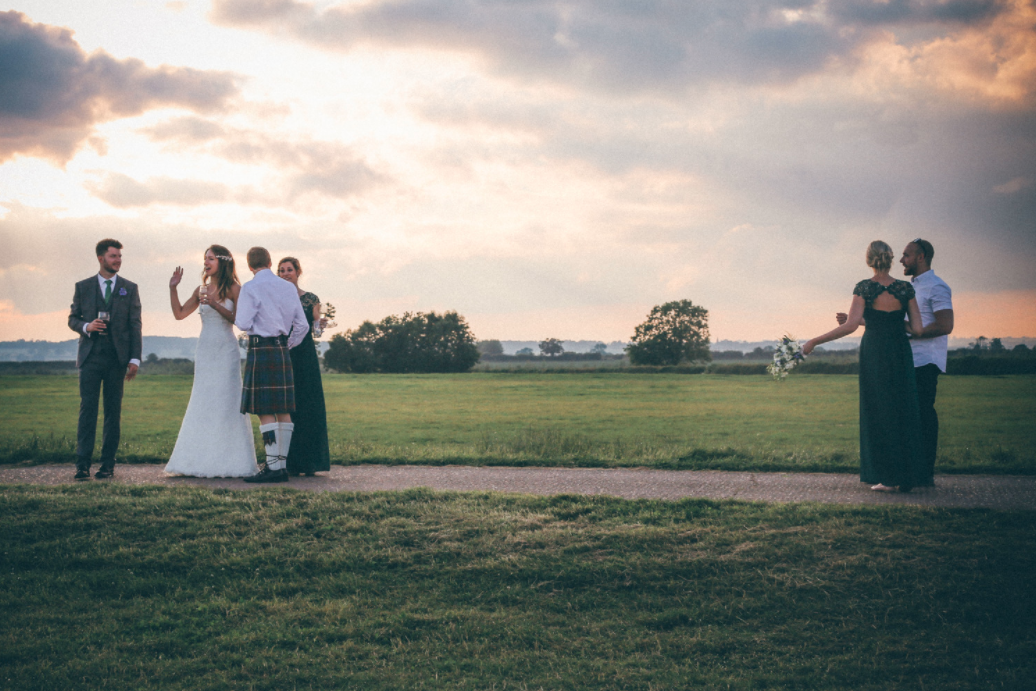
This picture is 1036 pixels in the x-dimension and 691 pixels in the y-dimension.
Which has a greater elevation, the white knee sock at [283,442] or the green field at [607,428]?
the white knee sock at [283,442]

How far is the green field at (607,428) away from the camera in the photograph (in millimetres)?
10758

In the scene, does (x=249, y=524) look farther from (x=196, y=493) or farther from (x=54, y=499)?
(x=54, y=499)

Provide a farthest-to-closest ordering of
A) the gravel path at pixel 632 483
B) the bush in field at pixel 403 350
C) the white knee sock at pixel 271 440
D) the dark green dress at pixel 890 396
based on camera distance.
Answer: the bush in field at pixel 403 350
the white knee sock at pixel 271 440
the dark green dress at pixel 890 396
the gravel path at pixel 632 483

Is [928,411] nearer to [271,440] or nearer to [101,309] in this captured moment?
[271,440]

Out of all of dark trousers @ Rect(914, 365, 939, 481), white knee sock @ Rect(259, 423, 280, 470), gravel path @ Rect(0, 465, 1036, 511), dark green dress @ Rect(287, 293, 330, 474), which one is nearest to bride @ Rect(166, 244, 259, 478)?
gravel path @ Rect(0, 465, 1036, 511)

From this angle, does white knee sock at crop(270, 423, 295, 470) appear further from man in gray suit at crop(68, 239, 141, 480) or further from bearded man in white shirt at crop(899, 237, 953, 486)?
bearded man in white shirt at crop(899, 237, 953, 486)

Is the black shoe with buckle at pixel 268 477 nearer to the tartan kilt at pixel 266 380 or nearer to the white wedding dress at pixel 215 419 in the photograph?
the white wedding dress at pixel 215 419

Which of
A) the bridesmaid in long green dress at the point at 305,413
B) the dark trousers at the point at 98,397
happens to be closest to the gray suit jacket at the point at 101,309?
the dark trousers at the point at 98,397

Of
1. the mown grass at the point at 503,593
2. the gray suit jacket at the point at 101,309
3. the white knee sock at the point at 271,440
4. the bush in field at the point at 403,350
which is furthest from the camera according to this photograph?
the bush in field at the point at 403,350

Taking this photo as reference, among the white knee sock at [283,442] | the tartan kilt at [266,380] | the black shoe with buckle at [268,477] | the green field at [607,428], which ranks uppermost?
the tartan kilt at [266,380]

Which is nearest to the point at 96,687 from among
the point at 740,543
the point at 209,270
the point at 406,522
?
the point at 406,522

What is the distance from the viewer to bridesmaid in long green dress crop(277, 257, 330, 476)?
8.98 metres

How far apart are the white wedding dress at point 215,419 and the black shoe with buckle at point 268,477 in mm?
296

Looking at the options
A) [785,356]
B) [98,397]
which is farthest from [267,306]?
[785,356]
